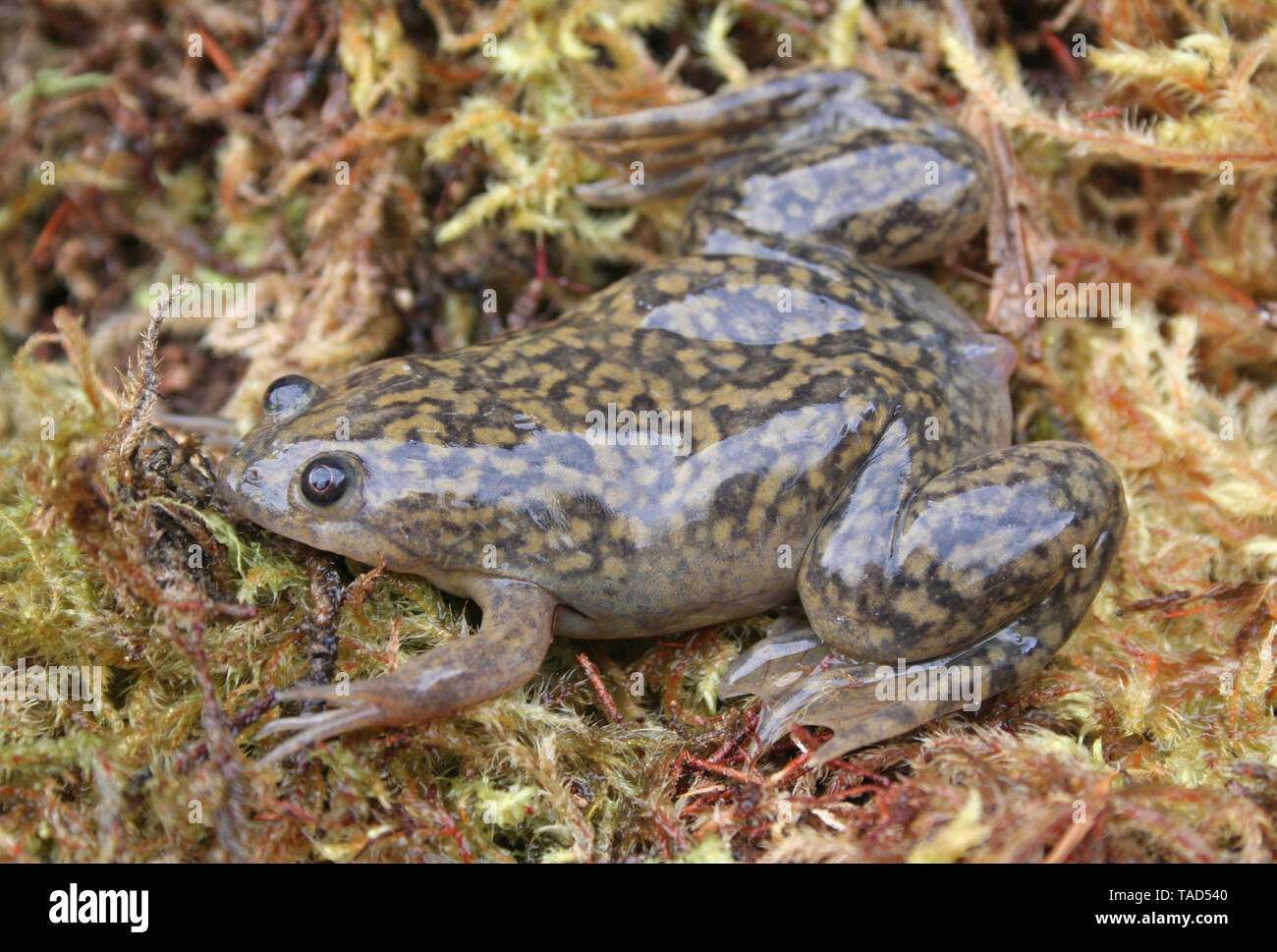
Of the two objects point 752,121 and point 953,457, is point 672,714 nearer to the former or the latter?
point 953,457

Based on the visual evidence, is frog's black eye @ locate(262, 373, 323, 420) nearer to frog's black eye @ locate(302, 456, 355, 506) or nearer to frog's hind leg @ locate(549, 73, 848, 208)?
frog's black eye @ locate(302, 456, 355, 506)

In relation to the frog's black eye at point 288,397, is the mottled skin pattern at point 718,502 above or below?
below

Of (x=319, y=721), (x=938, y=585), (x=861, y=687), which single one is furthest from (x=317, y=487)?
(x=938, y=585)

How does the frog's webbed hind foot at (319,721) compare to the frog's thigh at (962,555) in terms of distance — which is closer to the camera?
the frog's webbed hind foot at (319,721)

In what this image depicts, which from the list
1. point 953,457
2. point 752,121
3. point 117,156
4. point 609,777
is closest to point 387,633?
point 609,777

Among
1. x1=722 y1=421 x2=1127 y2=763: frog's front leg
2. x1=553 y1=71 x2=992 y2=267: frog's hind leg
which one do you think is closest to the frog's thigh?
x1=722 y1=421 x2=1127 y2=763: frog's front leg

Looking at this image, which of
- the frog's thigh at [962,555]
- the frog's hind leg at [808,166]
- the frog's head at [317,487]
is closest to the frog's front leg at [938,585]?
the frog's thigh at [962,555]

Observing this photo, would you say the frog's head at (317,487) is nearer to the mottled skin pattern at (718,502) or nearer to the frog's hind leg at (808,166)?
the mottled skin pattern at (718,502)
